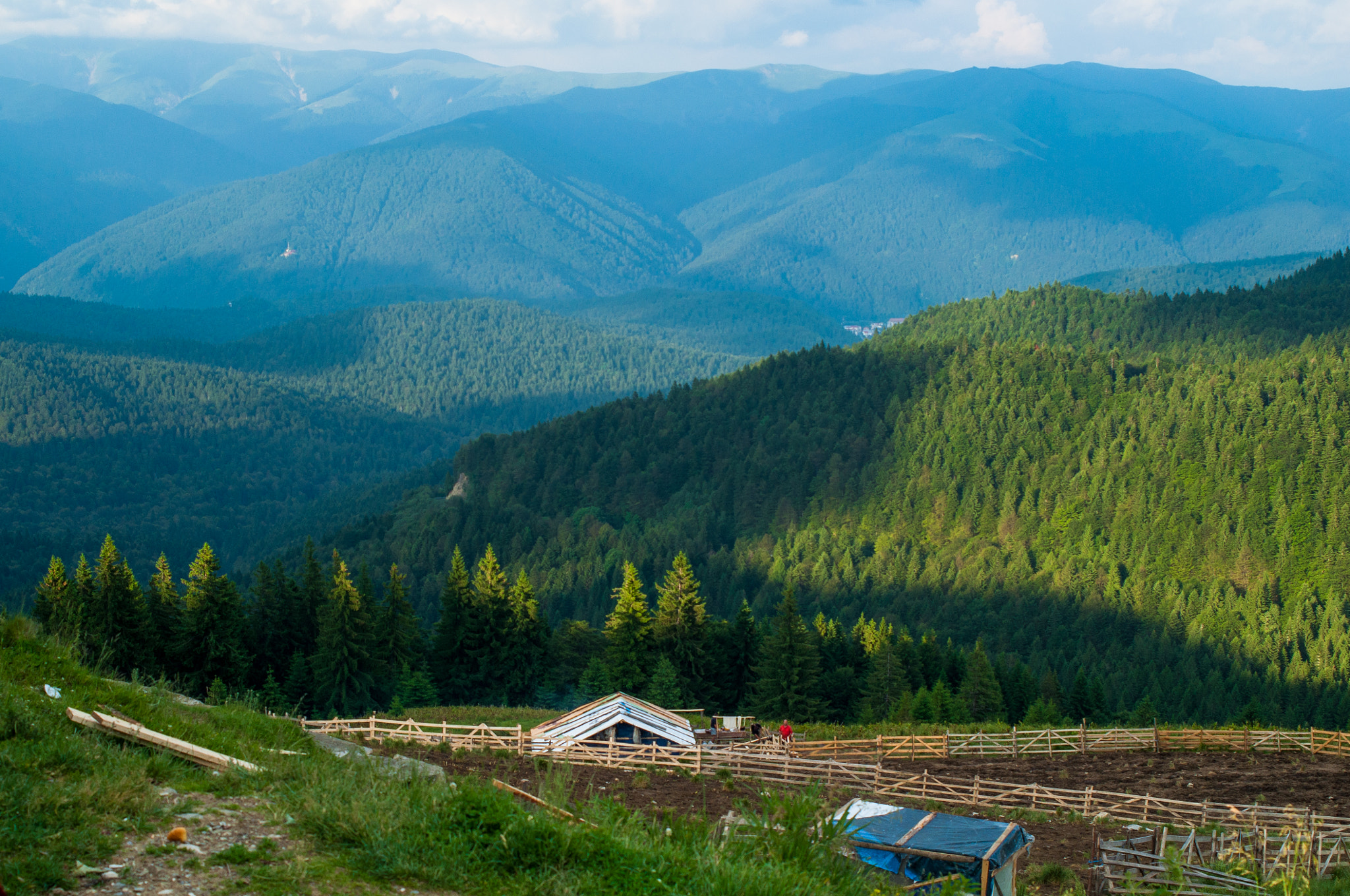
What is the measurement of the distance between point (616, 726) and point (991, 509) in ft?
405

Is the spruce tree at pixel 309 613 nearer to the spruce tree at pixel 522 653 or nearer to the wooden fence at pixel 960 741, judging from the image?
the spruce tree at pixel 522 653

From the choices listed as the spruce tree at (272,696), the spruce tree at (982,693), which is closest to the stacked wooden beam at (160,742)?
the spruce tree at (272,696)

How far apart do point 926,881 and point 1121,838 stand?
29.7 ft

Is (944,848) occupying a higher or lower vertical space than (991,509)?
lower

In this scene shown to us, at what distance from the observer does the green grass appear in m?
13.6

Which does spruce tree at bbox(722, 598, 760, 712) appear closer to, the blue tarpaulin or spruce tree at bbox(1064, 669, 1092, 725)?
spruce tree at bbox(1064, 669, 1092, 725)

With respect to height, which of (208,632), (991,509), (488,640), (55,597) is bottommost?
(488,640)

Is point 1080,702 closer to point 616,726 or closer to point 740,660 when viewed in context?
point 740,660

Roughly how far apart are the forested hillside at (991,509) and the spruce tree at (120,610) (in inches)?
1714

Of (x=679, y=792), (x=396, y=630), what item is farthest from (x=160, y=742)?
(x=396, y=630)

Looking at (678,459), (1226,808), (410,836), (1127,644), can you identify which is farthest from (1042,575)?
(410,836)

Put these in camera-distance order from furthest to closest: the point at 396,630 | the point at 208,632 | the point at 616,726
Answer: the point at 396,630 < the point at 208,632 < the point at 616,726

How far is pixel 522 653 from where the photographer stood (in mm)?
68812

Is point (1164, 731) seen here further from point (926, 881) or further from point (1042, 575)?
point (1042, 575)
